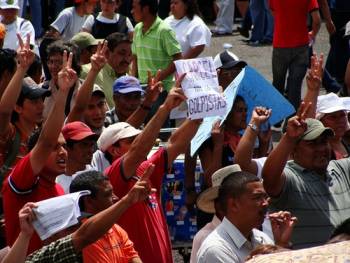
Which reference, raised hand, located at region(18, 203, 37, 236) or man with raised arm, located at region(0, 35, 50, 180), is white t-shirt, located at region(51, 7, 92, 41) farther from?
raised hand, located at region(18, 203, 37, 236)

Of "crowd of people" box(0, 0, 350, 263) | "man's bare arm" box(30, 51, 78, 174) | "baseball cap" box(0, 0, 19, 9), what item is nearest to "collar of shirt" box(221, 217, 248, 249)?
"crowd of people" box(0, 0, 350, 263)

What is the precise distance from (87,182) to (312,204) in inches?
58.0

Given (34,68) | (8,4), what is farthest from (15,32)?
(34,68)

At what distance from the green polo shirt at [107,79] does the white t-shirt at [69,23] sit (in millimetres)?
3035

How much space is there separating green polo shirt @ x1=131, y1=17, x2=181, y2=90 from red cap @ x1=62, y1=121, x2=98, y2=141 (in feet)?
12.1

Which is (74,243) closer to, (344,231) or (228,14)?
(344,231)

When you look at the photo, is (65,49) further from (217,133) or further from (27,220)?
(27,220)

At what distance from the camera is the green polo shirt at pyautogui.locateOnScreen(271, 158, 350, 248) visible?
771 centimetres

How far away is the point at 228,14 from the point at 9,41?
7693 millimetres

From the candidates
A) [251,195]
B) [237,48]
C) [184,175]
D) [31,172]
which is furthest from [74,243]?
[237,48]

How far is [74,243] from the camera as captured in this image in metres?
6.48

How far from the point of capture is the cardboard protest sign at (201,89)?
26.5ft

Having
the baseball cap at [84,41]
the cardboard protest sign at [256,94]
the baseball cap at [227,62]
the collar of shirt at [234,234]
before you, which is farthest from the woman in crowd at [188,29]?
the collar of shirt at [234,234]

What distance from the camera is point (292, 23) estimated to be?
524 inches
